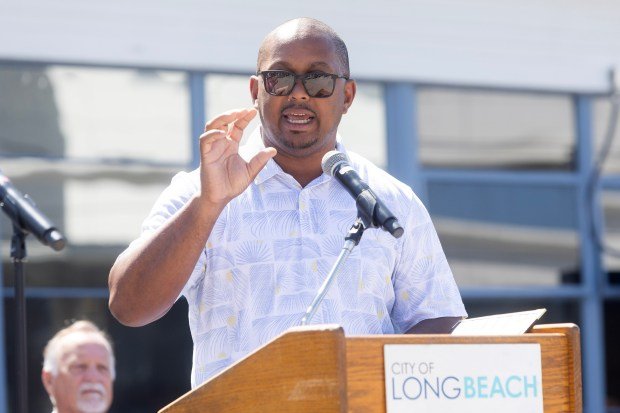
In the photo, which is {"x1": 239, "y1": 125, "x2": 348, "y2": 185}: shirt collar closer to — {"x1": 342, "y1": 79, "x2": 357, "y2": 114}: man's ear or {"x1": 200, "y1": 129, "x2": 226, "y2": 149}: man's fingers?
{"x1": 342, "y1": 79, "x2": 357, "y2": 114}: man's ear

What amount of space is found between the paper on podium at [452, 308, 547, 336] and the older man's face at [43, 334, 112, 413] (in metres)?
3.21

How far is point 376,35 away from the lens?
328 inches

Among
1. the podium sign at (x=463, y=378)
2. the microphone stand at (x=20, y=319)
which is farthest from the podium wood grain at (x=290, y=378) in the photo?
the microphone stand at (x=20, y=319)

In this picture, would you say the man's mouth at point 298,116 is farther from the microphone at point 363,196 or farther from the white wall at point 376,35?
the white wall at point 376,35

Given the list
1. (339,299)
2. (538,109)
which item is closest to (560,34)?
(538,109)

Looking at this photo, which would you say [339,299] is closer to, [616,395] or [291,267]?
[291,267]

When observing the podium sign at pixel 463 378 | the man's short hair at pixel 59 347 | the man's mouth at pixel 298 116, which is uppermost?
the man's mouth at pixel 298 116

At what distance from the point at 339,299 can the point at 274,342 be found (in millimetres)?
813

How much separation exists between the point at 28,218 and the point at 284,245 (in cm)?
84

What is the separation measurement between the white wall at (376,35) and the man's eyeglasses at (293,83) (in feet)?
13.0

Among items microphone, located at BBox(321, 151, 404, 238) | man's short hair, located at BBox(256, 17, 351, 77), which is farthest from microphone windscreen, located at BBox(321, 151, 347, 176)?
man's short hair, located at BBox(256, 17, 351, 77)

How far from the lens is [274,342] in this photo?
107 inches

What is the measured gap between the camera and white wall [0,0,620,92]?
7366 mm

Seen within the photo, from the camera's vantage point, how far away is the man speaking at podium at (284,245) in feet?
10.8
